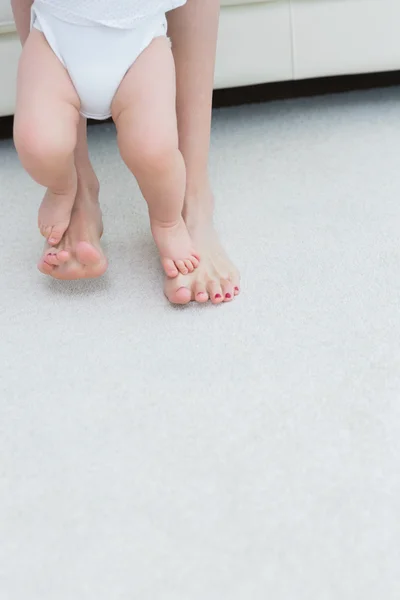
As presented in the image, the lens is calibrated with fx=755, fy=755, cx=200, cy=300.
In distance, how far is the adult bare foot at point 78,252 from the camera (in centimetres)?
104

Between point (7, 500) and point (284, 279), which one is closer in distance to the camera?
point (7, 500)

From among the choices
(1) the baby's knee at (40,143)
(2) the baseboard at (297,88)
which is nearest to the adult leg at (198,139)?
(1) the baby's knee at (40,143)

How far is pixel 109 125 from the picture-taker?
5.21 ft

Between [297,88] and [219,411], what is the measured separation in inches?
35.5

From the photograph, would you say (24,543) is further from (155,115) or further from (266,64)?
(266,64)

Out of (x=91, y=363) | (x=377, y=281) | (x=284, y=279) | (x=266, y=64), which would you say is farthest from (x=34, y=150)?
(x=266, y=64)

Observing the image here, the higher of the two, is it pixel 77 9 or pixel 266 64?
pixel 77 9

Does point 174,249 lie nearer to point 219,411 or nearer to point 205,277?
point 205,277

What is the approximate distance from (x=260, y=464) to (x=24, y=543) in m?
0.25

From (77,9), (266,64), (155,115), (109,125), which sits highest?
(77,9)

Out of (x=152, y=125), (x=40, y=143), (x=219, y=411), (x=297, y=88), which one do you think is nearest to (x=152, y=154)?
(x=152, y=125)

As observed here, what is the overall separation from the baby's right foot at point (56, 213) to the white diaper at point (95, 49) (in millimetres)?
138

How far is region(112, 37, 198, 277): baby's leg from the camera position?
97 cm

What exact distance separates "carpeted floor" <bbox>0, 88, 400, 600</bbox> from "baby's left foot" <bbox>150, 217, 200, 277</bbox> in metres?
0.05
